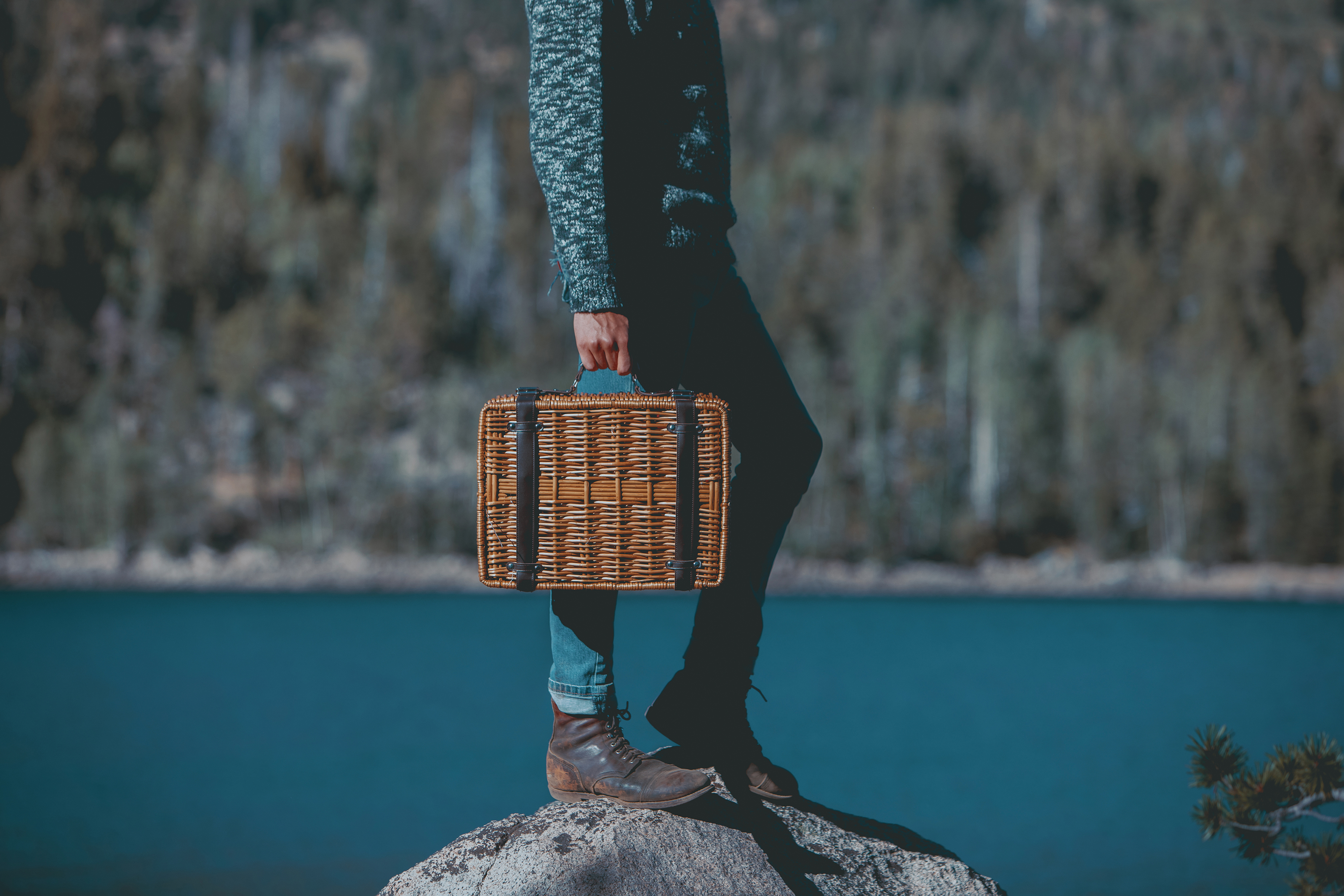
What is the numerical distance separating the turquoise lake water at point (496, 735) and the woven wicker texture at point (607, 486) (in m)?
11.4

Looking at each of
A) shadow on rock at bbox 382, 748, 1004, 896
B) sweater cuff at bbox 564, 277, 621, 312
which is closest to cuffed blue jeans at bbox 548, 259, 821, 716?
sweater cuff at bbox 564, 277, 621, 312

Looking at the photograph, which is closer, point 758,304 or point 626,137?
point 626,137

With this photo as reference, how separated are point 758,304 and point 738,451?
7231 centimetres

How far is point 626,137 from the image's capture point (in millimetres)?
3139

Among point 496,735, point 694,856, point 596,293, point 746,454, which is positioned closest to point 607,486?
point 596,293

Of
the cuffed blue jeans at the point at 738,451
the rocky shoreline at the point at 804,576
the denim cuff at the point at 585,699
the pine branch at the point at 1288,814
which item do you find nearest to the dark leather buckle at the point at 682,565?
the cuffed blue jeans at the point at 738,451

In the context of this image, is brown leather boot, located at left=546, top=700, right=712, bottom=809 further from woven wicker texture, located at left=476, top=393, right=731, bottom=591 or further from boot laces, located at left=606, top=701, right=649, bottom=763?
woven wicker texture, located at left=476, top=393, right=731, bottom=591

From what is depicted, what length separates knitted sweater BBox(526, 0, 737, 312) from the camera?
301cm

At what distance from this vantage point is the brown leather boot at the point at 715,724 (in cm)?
355

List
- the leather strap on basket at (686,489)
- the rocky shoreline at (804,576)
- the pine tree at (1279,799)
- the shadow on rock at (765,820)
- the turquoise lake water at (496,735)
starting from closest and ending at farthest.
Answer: the leather strap on basket at (686,489)
the shadow on rock at (765,820)
the pine tree at (1279,799)
the turquoise lake water at (496,735)
the rocky shoreline at (804,576)

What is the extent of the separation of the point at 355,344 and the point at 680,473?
68578 mm

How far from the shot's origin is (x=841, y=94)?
131 metres

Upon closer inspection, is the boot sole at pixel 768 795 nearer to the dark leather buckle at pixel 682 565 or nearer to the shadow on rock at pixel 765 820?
the shadow on rock at pixel 765 820

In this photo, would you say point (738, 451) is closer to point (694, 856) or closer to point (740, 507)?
point (740, 507)
